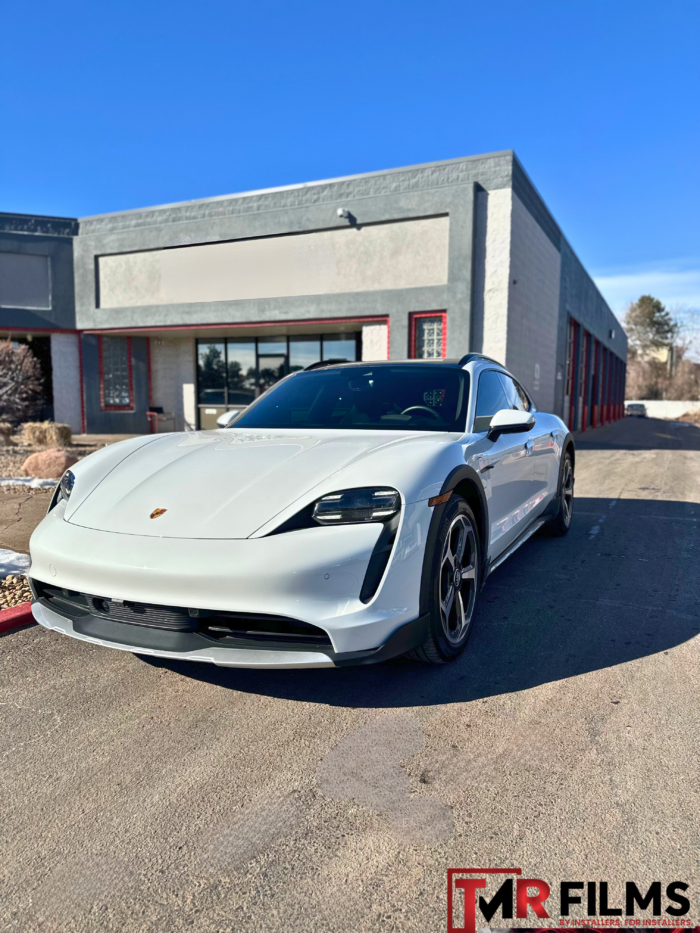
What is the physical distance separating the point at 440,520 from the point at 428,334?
12311mm

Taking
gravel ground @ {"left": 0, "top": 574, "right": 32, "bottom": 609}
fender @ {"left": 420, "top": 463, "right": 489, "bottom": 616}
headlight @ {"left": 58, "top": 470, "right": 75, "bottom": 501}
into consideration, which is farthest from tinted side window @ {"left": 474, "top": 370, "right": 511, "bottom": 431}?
gravel ground @ {"left": 0, "top": 574, "right": 32, "bottom": 609}

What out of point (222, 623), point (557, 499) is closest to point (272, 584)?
point (222, 623)

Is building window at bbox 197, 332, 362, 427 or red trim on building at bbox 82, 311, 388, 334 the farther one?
building window at bbox 197, 332, 362, 427

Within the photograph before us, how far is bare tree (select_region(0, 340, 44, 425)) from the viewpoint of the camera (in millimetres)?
17141

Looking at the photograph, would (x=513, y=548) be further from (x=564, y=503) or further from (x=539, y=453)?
(x=564, y=503)

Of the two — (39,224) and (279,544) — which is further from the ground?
(39,224)

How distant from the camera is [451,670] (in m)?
3.12

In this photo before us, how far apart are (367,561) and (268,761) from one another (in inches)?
32.0

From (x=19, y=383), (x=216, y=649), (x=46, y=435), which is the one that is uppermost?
(x=19, y=383)

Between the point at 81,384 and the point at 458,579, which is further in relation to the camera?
the point at 81,384

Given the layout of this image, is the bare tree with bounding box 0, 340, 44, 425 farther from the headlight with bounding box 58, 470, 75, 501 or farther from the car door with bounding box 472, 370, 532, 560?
the car door with bounding box 472, 370, 532, 560

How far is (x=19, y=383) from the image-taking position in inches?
697

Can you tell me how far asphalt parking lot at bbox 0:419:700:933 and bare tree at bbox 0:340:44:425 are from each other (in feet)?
50.8

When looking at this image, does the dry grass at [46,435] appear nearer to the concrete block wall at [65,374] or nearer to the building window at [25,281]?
→ the concrete block wall at [65,374]
